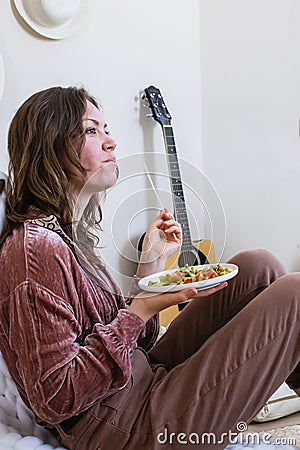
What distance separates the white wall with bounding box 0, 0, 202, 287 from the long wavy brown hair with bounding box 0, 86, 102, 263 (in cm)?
90

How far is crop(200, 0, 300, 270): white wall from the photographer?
2.44 meters

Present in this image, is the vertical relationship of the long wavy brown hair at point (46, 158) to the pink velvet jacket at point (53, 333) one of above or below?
above

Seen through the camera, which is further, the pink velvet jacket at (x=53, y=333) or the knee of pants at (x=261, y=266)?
the knee of pants at (x=261, y=266)

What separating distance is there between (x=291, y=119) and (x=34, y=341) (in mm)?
1750

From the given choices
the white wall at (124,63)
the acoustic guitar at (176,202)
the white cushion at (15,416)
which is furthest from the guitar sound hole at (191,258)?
the white wall at (124,63)

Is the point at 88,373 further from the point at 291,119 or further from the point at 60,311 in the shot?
the point at 291,119

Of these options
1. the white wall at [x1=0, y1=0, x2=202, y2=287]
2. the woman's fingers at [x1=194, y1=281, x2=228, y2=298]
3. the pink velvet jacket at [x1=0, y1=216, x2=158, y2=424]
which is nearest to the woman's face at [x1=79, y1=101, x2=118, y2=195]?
the pink velvet jacket at [x1=0, y1=216, x2=158, y2=424]

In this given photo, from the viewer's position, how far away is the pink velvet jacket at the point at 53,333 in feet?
3.12

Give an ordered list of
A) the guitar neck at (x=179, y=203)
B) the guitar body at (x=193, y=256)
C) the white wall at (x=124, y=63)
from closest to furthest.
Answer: the guitar body at (x=193, y=256)
the guitar neck at (x=179, y=203)
the white wall at (x=124, y=63)

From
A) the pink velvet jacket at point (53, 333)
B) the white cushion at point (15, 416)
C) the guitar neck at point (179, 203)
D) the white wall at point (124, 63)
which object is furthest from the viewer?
the white wall at point (124, 63)

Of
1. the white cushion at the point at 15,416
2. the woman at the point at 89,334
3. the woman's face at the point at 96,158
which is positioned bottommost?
the white cushion at the point at 15,416

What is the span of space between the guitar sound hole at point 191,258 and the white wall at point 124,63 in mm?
838

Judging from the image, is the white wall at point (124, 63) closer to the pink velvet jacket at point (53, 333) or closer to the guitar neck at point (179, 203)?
the guitar neck at point (179, 203)

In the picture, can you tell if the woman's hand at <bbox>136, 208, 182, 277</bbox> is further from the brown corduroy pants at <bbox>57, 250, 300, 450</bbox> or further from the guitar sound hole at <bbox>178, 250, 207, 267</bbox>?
the brown corduroy pants at <bbox>57, 250, 300, 450</bbox>
